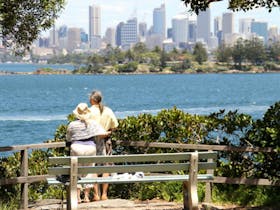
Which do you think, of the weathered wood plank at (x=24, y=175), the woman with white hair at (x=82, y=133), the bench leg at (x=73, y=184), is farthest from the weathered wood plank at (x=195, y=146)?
the bench leg at (x=73, y=184)

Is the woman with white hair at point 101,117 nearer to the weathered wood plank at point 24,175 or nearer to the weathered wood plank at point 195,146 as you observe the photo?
the weathered wood plank at point 195,146

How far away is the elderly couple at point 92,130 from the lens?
10156 millimetres

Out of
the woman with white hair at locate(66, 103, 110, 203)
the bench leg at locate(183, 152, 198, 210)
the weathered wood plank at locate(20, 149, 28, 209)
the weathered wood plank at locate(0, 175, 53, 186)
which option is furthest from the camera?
the weathered wood plank at locate(20, 149, 28, 209)

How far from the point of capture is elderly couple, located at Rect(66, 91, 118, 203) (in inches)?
400

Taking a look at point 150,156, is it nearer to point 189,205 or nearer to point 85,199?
point 189,205

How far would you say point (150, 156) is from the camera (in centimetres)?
833

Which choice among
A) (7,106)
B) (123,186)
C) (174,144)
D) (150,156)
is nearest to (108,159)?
(150,156)

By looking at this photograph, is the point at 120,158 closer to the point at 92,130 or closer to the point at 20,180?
the point at 92,130

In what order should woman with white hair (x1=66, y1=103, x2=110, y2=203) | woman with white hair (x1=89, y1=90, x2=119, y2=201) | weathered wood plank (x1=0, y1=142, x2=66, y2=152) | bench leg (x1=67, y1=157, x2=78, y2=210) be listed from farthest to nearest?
woman with white hair (x1=89, y1=90, x2=119, y2=201) → weathered wood plank (x1=0, y1=142, x2=66, y2=152) → woman with white hair (x1=66, y1=103, x2=110, y2=203) → bench leg (x1=67, y1=157, x2=78, y2=210)

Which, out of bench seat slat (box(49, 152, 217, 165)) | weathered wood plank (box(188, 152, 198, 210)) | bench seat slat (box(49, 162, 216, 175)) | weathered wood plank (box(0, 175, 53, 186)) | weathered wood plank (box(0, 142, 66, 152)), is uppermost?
bench seat slat (box(49, 152, 217, 165))

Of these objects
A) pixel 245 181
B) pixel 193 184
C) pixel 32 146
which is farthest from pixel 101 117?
pixel 193 184

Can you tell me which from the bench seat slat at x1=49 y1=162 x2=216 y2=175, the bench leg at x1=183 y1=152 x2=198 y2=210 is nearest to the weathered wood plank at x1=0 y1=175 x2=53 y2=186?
the bench seat slat at x1=49 y1=162 x2=216 y2=175

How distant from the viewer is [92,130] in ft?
33.7

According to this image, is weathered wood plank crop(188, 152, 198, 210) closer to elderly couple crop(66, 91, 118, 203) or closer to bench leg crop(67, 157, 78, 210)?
bench leg crop(67, 157, 78, 210)
